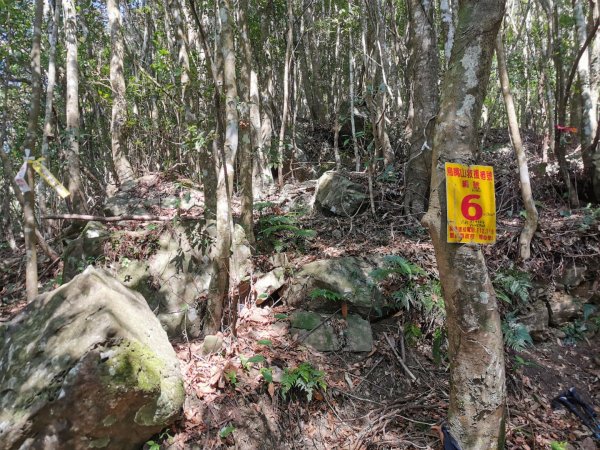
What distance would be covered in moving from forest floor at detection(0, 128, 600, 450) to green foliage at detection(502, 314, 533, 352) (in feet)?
0.43

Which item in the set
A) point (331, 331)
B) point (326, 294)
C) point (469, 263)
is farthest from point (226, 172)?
point (469, 263)

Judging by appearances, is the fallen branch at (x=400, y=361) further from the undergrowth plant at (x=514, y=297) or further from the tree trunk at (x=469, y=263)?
the tree trunk at (x=469, y=263)

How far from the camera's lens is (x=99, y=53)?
13227mm

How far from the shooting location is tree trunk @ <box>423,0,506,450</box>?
268 centimetres

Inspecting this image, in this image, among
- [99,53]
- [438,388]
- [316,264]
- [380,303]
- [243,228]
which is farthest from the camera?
[99,53]

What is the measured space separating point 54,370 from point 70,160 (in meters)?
6.23

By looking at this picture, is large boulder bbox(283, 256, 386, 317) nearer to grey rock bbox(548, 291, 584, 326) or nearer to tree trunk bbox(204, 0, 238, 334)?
tree trunk bbox(204, 0, 238, 334)

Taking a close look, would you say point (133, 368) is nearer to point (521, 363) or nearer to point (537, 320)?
point (521, 363)

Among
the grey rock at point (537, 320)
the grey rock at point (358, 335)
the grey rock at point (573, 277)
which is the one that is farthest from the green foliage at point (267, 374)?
the grey rock at point (573, 277)

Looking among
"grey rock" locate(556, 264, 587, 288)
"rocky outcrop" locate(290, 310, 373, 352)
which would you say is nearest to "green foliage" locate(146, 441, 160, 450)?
"rocky outcrop" locate(290, 310, 373, 352)

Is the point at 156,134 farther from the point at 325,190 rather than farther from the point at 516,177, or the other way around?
the point at 516,177

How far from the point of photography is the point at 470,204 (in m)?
2.70

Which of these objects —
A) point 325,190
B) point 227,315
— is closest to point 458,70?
point 227,315

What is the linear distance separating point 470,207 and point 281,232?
4.15m
